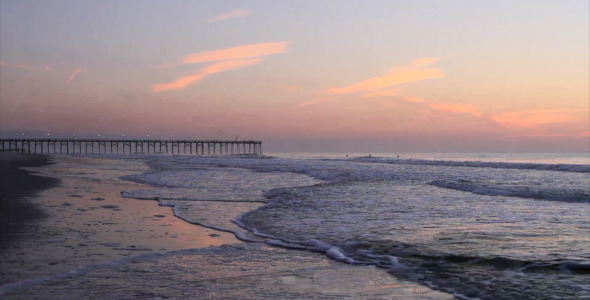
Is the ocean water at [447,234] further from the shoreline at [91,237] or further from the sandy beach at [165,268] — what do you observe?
the shoreline at [91,237]

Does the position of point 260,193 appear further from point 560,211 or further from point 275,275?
point 275,275

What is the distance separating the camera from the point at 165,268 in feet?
17.4

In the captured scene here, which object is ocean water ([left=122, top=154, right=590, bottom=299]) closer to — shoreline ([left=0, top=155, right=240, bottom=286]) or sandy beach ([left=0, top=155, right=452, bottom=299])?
sandy beach ([left=0, top=155, right=452, bottom=299])

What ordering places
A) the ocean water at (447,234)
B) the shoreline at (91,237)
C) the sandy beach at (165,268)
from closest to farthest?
1. the sandy beach at (165,268)
2. the ocean water at (447,234)
3. the shoreline at (91,237)

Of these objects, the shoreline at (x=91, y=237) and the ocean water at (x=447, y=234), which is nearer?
the ocean water at (x=447, y=234)

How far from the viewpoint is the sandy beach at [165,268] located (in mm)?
4441

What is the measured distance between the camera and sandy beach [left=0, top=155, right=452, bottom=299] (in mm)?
4441

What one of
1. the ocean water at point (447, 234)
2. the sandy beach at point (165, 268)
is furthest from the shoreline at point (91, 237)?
the ocean water at point (447, 234)

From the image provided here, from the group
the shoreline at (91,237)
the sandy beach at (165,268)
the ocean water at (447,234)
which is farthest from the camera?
the shoreline at (91,237)

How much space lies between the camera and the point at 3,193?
12.3 metres

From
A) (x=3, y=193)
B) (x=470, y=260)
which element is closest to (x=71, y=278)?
(x=470, y=260)

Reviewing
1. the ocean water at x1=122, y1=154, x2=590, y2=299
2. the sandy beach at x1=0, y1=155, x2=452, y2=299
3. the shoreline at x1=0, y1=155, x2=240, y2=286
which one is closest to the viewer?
the sandy beach at x1=0, y1=155, x2=452, y2=299

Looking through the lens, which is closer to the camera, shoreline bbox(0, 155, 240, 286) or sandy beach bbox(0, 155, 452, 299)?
sandy beach bbox(0, 155, 452, 299)

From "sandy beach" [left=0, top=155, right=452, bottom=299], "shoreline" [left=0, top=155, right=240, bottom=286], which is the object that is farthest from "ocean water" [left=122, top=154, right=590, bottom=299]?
"shoreline" [left=0, top=155, right=240, bottom=286]
